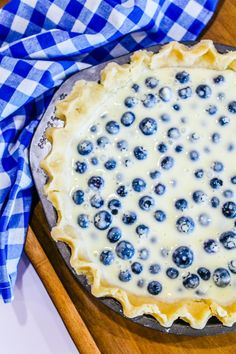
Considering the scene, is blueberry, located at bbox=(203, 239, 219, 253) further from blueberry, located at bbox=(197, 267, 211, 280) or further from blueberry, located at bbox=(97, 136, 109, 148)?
blueberry, located at bbox=(97, 136, 109, 148)

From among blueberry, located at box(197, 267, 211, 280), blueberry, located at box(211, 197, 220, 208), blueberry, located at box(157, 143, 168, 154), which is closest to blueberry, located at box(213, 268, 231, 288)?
blueberry, located at box(197, 267, 211, 280)

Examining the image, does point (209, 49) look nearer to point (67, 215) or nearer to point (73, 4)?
point (73, 4)

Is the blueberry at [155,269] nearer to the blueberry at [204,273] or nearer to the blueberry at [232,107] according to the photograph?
the blueberry at [204,273]

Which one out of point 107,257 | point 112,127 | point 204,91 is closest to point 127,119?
point 112,127

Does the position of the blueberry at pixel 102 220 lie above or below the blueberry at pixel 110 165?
below

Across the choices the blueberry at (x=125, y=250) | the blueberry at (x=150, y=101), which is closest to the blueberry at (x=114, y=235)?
the blueberry at (x=125, y=250)

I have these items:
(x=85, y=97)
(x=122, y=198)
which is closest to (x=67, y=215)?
(x=122, y=198)
